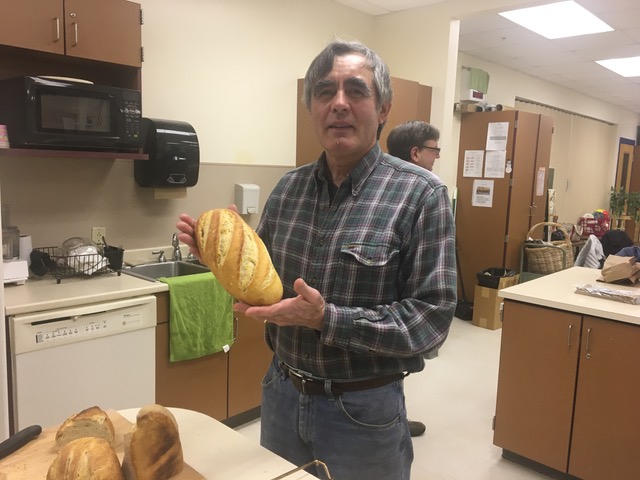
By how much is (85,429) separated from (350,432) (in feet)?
1.79

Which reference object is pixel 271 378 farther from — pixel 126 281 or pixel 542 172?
pixel 542 172

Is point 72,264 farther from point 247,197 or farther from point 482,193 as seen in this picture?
Result: point 482,193

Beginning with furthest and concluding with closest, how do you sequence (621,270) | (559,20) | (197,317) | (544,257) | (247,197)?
(544,257) → (559,20) → (247,197) → (621,270) → (197,317)

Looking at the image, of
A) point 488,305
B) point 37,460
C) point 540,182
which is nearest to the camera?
point 37,460

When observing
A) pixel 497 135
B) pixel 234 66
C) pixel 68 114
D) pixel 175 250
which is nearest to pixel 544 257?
pixel 497 135

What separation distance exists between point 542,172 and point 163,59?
13.3 feet

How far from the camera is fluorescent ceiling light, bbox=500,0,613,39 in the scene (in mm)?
4039

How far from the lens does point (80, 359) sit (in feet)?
7.15

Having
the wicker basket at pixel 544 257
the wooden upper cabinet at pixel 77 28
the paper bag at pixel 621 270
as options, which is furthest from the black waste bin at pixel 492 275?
the wooden upper cabinet at pixel 77 28

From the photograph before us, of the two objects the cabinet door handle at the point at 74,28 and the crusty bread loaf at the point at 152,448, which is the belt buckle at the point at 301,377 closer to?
the crusty bread loaf at the point at 152,448

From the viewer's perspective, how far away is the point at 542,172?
5.43 meters

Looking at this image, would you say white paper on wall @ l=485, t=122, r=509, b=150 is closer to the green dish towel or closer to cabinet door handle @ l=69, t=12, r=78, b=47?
the green dish towel

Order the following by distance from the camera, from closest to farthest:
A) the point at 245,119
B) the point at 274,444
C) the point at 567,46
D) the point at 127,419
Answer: the point at 127,419 < the point at 274,444 < the point at 245,119 < the point at 567,46

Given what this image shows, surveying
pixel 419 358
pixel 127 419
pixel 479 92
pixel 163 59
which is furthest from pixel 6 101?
pixel 479 92
